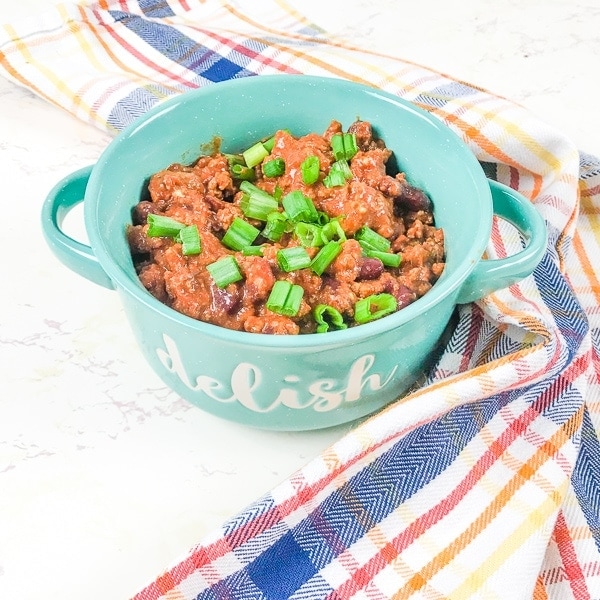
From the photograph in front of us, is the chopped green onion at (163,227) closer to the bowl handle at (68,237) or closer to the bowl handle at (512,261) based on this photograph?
the bowl handle at (68,237)

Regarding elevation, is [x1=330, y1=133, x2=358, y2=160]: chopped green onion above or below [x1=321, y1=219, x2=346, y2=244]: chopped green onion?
above

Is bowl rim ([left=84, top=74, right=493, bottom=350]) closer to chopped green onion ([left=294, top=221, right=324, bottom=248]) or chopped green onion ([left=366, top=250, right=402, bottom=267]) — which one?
chopped green onion ([left=366, top=250, right=402, bottom=267])

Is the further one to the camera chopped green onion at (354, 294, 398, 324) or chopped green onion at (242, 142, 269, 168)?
chopped green onion at (242, 142, 269, 168)

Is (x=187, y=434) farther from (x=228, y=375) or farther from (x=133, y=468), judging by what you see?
(x=228, y=375)

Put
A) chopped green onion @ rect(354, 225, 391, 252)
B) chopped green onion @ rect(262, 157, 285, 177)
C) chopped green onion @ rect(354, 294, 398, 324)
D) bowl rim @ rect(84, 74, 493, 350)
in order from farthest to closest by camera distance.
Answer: chopped green onion @ rect(262, 157, 285, 177), chopped green onion @ rect(354, 225, 391, 252), chopped green onion @ rect(354, 294, 398, 324), bowl rim @ rect(84, 74, 493, 350)

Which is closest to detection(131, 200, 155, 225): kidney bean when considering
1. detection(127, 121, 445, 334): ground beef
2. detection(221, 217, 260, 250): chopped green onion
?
detection(127, 121, 445, 334): ground beef

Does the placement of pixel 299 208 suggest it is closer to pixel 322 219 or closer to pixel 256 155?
pixel 322 219

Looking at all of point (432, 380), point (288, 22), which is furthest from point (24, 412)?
point (288, 22)

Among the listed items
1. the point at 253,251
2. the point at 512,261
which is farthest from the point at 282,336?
the point at 512,261
